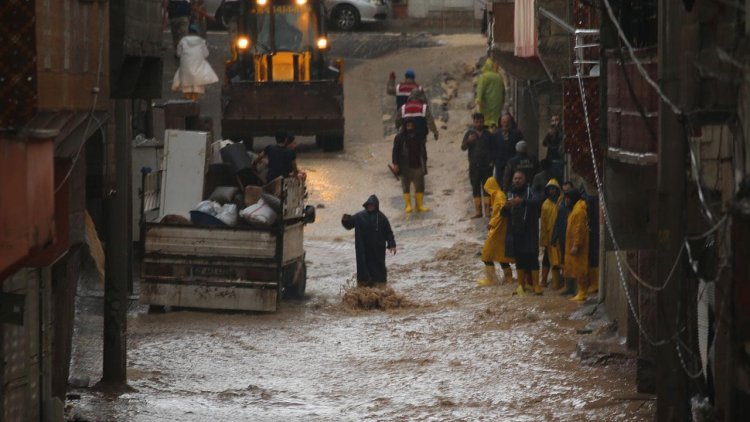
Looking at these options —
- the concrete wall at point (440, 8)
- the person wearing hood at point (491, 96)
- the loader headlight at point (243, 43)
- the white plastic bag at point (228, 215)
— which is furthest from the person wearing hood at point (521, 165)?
the concrete wall at point (440, 8)

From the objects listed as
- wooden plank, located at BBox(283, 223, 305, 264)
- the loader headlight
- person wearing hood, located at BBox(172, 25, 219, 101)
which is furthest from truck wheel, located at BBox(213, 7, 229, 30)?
wooden plank, located at BBox(283, 223, 305, 264)

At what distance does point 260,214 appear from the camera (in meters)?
19.0

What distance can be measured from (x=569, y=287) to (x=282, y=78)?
13.2 metres

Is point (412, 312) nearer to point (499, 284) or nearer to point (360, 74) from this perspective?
point (499, 284)

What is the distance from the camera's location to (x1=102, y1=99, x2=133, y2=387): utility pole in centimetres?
1472

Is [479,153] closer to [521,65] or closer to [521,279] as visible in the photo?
[521,65]

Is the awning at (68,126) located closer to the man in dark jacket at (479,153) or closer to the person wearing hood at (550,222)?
the person wearing hood at (550,222)

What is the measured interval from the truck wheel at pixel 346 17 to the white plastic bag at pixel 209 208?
81.2 feet

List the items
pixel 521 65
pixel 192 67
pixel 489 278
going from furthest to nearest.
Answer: pixel 192 67
pixel 521 65
pixel 489 278

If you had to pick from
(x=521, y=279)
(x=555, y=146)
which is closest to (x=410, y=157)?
(x=555, y=146)

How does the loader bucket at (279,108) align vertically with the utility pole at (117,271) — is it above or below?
above

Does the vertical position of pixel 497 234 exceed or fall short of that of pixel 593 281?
it exceeds it

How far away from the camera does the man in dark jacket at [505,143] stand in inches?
969

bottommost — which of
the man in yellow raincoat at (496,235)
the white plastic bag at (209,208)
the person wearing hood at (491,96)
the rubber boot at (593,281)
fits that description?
the rubber boot at (593,281)
